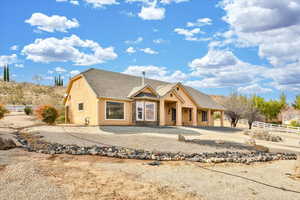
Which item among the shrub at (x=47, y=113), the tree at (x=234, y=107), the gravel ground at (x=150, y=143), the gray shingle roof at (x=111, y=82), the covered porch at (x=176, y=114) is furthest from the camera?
the tree at (x=234, y=107)

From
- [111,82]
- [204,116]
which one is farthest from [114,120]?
[204,116]

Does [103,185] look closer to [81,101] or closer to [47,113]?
[47,113]

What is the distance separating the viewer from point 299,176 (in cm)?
729

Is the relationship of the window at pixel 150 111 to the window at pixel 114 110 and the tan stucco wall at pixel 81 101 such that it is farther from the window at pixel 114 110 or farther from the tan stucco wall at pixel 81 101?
the tan stucco wall at pixel 81 101

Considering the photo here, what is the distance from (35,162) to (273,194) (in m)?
6.76

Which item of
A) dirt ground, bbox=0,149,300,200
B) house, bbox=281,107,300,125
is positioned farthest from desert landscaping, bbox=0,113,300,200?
house, bbox=281,107,300,125

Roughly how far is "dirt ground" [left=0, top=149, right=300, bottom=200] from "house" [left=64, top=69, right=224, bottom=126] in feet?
42.8

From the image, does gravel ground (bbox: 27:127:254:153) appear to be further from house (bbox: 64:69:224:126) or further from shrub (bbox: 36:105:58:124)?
shrub (bbox: 36:105:58:124)

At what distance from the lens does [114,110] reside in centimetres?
2195

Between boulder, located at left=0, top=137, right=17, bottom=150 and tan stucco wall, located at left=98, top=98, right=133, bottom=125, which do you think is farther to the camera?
tan stucco wall, located at left=98, top=98, right=133, bottom=125

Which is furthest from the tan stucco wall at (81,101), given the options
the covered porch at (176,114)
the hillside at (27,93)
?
the hillside at (27,93)

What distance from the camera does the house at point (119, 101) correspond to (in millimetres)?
21359

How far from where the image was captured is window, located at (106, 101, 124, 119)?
2144 centimetres

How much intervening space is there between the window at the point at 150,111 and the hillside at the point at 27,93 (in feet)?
122
